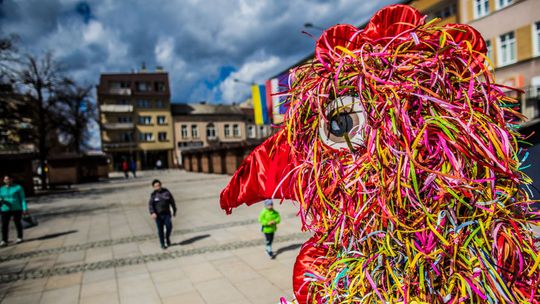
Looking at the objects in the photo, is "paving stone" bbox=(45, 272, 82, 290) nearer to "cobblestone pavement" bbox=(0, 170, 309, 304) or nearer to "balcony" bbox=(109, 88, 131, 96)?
"cobblestone pavement" bbox=(0, 170, 309, 304)

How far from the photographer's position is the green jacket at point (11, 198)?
7527mm

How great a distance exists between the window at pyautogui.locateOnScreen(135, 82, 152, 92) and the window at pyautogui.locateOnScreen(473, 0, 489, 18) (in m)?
47.3

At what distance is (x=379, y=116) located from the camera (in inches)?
65.7

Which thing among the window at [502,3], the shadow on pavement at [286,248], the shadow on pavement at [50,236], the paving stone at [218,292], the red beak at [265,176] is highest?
the window at [502,3]

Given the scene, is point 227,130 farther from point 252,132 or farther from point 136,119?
point 136,119

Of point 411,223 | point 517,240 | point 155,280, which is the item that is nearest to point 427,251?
point 411,223

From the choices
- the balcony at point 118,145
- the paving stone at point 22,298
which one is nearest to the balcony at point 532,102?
the paving stone at point 22,298

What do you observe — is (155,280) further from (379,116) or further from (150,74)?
(150,74)

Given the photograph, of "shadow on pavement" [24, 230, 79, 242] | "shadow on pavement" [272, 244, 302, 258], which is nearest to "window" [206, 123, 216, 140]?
"shadow on pavement" [24, 230, 79, 242]

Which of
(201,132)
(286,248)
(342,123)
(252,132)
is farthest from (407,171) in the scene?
(252,132)

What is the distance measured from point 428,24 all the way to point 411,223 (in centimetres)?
107

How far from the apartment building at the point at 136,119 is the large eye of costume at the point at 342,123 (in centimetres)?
5062

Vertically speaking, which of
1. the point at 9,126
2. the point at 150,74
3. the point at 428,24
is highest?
the point at 150,74

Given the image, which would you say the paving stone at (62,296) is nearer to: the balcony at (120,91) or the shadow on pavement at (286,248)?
the shadow on pavement at (286,248)
